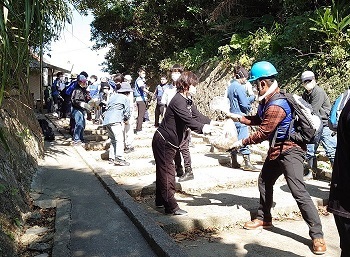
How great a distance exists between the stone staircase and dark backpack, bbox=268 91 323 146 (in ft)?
4.36

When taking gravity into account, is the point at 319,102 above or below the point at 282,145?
above

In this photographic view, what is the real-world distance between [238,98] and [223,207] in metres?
2.52

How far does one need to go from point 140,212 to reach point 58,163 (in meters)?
3.70

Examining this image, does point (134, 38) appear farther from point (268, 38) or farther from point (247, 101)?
point (247, 101)

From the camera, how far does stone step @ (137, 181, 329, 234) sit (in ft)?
14.0

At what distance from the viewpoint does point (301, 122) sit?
3.65 metres

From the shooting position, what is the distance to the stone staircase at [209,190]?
14.5 feet

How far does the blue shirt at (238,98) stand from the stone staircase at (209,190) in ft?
3.25

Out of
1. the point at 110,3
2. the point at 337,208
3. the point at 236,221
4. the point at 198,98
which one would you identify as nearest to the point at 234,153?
the point at 236,221

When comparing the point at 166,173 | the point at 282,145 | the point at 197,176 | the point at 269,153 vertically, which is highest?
the point at 282,145

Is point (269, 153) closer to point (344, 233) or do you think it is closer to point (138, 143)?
point (344, 233)

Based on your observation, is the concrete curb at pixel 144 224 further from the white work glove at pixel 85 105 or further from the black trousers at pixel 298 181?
the white work glove at pixel 85 105

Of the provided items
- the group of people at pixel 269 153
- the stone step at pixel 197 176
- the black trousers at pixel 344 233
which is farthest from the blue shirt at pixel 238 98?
the black trousers at pixel 344 233

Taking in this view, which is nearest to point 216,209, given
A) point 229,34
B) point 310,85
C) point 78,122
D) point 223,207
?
point 223,207
